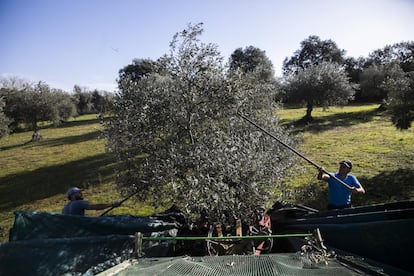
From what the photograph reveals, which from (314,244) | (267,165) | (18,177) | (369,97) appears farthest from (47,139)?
(369,97)

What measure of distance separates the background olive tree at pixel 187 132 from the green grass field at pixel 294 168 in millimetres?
1201

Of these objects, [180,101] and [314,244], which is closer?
[314,244]

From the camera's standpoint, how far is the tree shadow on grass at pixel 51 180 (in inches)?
687

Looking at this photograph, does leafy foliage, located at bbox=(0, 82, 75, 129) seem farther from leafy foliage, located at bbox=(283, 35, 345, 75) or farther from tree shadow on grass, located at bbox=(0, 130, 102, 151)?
leafy foliage, located at bbox=(283, 35, 345, 75)

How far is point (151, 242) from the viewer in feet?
20.9

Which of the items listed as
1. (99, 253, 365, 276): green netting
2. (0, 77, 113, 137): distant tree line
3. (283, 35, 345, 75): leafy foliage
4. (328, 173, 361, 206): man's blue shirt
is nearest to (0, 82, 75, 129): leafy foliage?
(0, 77, 113, 137): distant tree line

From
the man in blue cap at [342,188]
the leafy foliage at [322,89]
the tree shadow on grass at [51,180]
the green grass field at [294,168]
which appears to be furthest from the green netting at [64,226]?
the leafy foliage at [322,89]

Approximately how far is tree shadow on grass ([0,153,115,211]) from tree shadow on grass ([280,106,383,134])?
16.6 meters

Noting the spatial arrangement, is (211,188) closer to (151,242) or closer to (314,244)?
(151,242)

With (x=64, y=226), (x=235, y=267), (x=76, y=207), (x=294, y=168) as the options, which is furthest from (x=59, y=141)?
(x=235, y=267)

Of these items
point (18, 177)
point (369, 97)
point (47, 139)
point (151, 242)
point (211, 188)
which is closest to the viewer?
point (151, 242)

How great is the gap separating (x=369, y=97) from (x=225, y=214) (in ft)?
174

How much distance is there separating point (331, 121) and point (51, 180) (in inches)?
1064

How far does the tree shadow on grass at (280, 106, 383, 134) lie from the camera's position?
30.8 m
